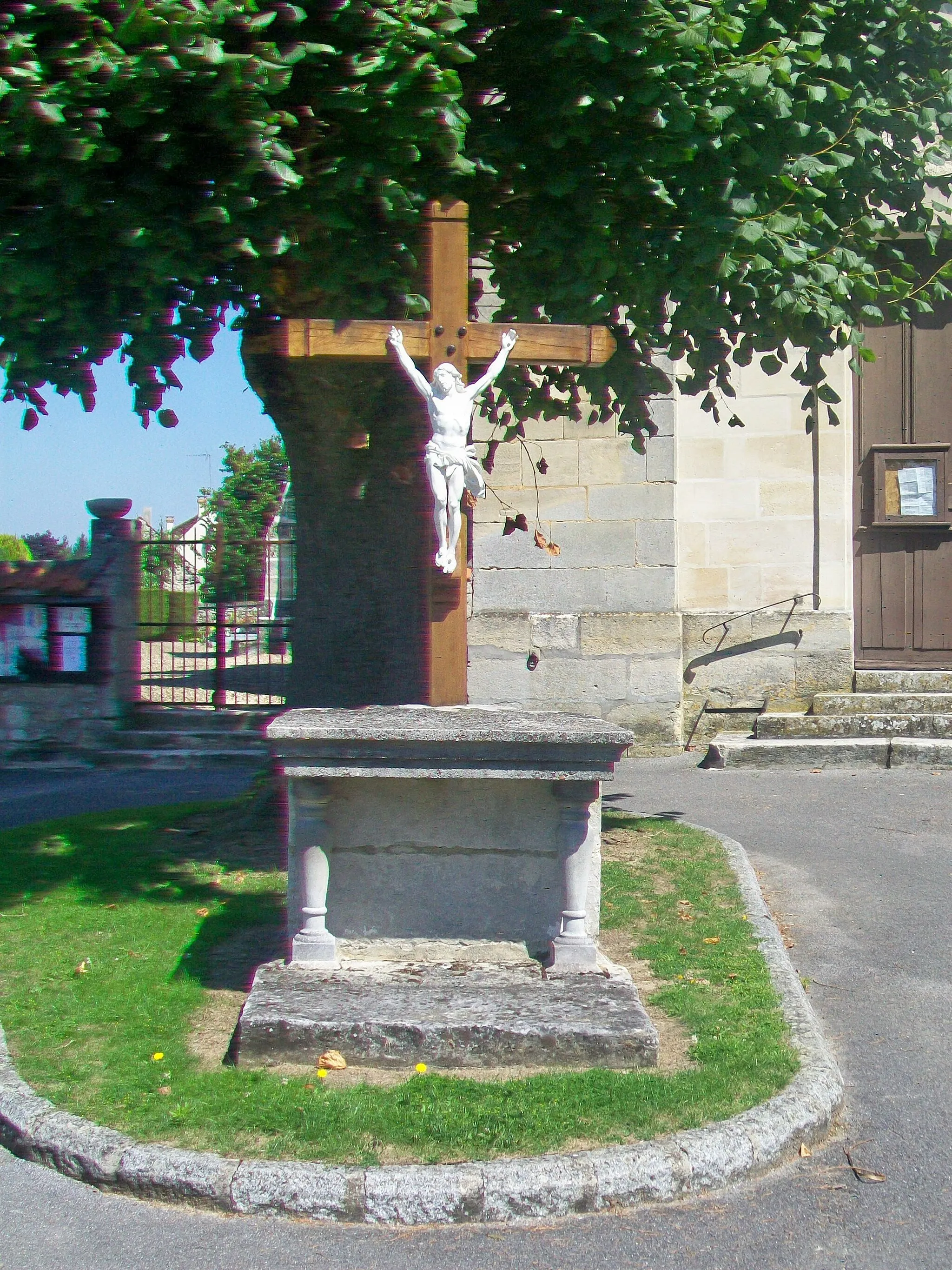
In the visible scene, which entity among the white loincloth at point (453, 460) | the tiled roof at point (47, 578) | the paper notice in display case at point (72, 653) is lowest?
the paper notice in display case at point (72, 653)

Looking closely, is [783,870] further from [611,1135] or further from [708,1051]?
[611,1135]

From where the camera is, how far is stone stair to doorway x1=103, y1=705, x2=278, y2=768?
1111cm

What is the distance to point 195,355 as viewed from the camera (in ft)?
20.6

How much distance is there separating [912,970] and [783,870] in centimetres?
168

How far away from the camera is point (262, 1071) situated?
3949mm

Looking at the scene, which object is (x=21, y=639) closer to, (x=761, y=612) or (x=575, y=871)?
(x=761, y=612)

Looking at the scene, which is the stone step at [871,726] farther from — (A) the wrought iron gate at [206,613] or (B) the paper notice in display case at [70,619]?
(B) the paper notice in display case at [70,619]

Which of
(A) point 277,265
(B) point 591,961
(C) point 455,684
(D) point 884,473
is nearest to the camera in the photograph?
(B) point 591,961

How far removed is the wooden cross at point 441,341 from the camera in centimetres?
480

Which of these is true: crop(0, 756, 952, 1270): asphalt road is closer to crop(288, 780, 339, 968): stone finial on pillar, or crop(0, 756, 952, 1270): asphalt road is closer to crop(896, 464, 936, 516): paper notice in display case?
crop(288, 780, 339, 968): stone finial on pillar

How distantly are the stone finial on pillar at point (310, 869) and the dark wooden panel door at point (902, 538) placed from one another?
7.88 metres

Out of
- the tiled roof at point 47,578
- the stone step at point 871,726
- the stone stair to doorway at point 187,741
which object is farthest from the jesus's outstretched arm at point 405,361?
the tiled roof at point 47,578

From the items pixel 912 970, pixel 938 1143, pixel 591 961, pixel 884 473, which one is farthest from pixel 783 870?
pixel 884 473

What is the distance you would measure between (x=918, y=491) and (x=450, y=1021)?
341 inches
